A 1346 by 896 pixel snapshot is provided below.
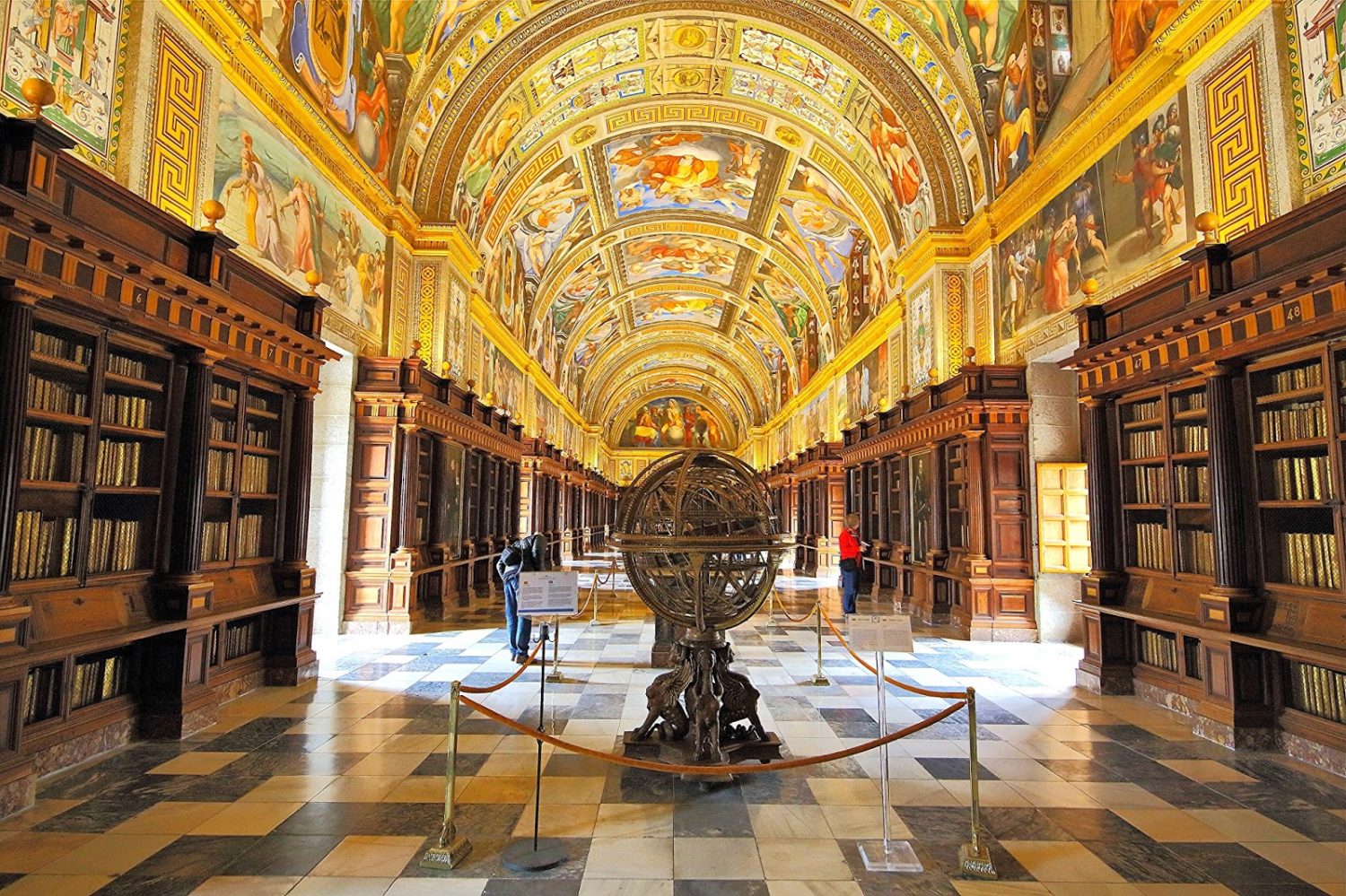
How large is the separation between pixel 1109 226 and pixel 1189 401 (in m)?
3.49

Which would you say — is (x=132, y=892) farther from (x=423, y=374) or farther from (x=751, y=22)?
(x=751, y=22)

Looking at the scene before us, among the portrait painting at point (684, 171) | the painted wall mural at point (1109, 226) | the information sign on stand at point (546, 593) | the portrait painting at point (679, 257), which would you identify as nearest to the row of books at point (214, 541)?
the information sign on stand at point (546, 593)

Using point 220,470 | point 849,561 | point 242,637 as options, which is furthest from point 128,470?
point 849,561

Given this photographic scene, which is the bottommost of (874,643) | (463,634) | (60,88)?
(463,634)

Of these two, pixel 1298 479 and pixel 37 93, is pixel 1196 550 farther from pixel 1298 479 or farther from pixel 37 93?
pixel 37 93

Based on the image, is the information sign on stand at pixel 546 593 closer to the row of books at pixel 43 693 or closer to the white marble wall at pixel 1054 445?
the row of books at pixel 43 693

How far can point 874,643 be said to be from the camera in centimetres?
415

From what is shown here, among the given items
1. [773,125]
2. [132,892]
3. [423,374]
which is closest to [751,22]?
[773,125]

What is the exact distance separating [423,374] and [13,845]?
8.15 meters

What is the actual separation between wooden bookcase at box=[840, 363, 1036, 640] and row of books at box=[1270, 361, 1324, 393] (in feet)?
15.7

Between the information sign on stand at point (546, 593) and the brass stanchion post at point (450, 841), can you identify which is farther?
the information sign on stand at point (546, 593)

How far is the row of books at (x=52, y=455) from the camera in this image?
4539mm

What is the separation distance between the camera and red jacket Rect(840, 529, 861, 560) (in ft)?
37.0

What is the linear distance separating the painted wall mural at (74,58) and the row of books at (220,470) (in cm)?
264
